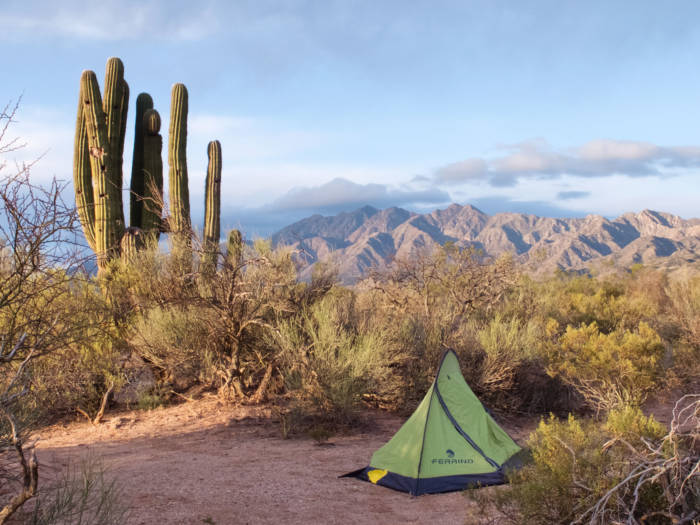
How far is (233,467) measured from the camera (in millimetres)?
7941

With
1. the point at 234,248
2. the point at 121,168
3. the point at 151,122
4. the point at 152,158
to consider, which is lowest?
the point at 234,248

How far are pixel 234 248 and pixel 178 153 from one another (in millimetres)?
3833

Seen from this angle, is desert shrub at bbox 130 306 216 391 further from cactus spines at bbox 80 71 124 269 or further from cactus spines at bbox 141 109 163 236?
cactus spines at bbox 141 109 163 236

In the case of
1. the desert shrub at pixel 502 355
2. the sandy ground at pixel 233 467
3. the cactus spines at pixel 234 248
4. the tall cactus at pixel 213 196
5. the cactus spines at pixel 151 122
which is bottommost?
the sandy ground at pixel 233 467

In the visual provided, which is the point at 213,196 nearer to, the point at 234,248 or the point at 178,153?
the point at 178,153

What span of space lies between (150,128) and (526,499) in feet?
44.7

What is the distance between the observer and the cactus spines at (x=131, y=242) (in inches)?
513

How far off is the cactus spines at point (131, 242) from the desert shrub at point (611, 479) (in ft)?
34.3

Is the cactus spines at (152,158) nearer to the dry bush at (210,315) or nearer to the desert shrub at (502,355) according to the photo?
the dry bush at (210,315)

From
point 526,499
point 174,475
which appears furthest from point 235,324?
point 526,499

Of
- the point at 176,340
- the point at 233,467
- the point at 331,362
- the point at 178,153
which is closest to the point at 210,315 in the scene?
the point at 176,340

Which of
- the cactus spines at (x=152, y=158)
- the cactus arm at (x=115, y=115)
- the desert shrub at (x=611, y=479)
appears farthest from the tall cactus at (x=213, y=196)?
the desert shrub at (x=611, y=479)

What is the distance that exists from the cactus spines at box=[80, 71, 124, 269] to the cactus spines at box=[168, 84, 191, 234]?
4.56 ft

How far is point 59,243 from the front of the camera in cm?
509
